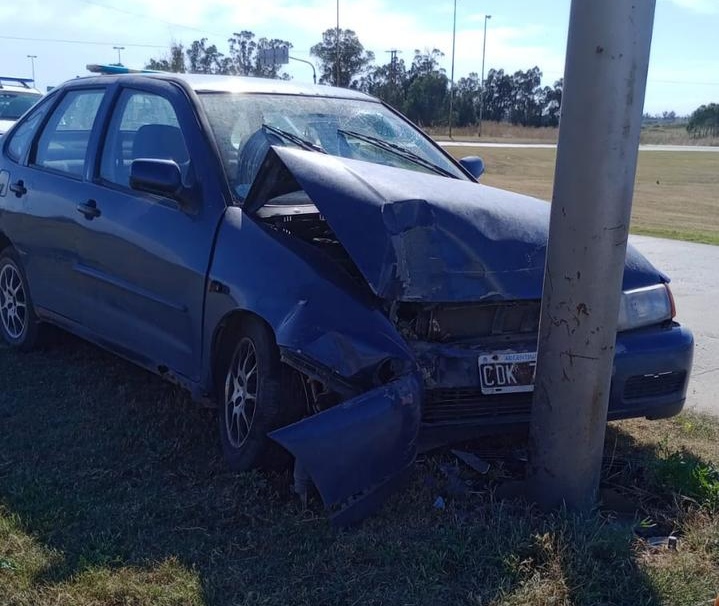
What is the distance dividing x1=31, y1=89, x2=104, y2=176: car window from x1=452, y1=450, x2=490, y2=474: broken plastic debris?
272 centimetres

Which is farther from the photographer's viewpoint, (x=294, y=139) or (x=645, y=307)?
(x=294, y=139)

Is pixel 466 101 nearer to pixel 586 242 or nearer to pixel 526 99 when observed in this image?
pixel 526 99

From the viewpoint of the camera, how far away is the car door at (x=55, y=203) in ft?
17.0

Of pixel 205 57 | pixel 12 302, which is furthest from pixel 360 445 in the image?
pixel 205 57

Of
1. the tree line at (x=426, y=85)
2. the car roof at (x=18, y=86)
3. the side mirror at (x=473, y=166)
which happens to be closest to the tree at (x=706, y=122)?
the tree line at (x=426, y=85)

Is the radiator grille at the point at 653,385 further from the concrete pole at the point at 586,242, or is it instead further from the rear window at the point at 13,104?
the rear window at the point at 13,104

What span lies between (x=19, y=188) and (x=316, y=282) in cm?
295

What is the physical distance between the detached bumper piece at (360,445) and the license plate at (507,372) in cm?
38

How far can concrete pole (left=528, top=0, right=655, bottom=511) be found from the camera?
3.19 meters

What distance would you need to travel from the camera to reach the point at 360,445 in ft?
10.8

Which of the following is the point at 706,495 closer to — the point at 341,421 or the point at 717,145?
the point at 341,421

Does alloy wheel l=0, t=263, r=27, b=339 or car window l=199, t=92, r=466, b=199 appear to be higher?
car window l=199, t=92, r=466, b=199

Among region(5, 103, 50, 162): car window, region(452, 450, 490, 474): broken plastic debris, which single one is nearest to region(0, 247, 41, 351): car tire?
region(5, 103, 50, 162): car window

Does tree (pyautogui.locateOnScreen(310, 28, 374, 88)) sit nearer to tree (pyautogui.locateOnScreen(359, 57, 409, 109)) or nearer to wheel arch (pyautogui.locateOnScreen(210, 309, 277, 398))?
tree (pyautogui.locateOnScreen(359, 57, 409, 109))
